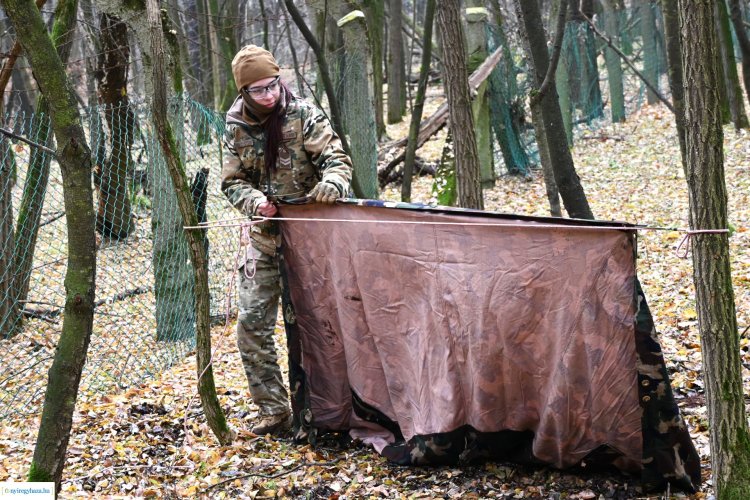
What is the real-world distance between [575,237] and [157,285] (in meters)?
4.40

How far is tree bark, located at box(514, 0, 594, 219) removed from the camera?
5.64 m

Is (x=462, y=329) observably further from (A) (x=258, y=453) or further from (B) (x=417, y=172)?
(B) (x=417, y=172)

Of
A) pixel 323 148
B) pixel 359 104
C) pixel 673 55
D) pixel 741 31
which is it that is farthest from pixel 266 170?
pixel 741 31

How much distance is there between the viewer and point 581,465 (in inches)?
142

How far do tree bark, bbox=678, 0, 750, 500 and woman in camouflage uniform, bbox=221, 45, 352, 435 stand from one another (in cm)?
203

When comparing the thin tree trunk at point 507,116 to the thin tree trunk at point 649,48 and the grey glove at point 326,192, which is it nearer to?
the thin tree trunk at point 649,48

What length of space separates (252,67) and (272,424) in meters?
2.15

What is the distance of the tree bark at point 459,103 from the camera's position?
570 centimetres

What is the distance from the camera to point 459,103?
5.83 metres

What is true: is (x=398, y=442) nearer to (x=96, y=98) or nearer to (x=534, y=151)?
(x=96, y=98)

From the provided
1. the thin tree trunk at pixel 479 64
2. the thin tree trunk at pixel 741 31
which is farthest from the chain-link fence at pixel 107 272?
the thin tree trunk at pixel 741 31

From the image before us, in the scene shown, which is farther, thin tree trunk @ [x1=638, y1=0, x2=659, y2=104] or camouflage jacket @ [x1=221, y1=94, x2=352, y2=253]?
thin tree trunk @ [x1=638, y1=0, x2=659, y2=104]

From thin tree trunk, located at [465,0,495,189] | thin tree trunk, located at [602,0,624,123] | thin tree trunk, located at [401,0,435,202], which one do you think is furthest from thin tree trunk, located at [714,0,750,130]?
thin tree trunk, located at [401,0,435,202]

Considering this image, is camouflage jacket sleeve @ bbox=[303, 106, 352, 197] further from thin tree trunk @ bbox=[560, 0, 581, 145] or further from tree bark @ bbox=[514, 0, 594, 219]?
thin tree trunk @ bbox=[560, 0, 581, 145]
